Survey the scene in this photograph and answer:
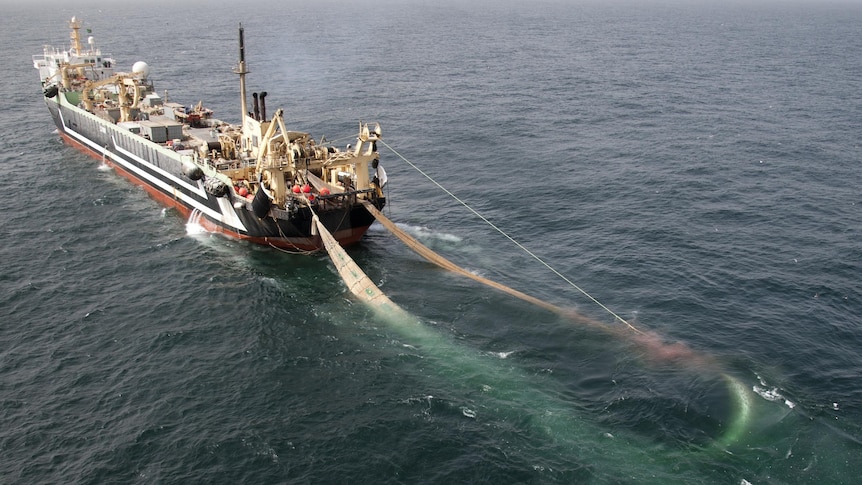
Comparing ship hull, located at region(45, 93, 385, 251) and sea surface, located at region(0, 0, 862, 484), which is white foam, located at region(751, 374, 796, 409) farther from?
ship hull, located at region(45, 93, 385, 251)

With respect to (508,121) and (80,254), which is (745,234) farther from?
(80,254)

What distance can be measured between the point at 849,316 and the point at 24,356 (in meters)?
68.0

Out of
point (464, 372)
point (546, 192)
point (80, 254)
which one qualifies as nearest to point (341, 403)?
point (464, 372)

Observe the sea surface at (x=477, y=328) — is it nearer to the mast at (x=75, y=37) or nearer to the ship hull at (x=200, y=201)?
the ship hull at (x=200, y=201)

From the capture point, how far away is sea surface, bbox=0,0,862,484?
1790 inches

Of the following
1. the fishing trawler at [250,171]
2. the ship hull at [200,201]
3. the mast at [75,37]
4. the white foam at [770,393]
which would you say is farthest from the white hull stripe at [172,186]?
the white foam at [770,393]

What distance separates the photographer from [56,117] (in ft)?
392

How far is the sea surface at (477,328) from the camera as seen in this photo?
4547cm

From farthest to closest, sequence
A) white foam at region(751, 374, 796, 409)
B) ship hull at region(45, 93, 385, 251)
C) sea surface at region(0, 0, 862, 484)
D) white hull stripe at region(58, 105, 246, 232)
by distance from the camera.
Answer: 1. white hull stripe at region(58, 105, 246, 232)
2. ship hull at region(45, 93, 385, 251)
3. white foam at region(751, 374, 796, 409)
4. sea surface at region(0, 0, 862, 484)

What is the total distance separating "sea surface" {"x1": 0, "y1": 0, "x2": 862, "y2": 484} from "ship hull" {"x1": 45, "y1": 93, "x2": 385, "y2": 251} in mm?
2098

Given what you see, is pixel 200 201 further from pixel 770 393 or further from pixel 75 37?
pixel 770 393

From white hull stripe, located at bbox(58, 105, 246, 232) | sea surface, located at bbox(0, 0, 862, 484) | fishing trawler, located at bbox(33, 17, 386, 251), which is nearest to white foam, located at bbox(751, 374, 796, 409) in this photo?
sea surface, located at bbox(0, 0, 862, 484)

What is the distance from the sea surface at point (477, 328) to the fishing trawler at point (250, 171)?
3092 millimetres

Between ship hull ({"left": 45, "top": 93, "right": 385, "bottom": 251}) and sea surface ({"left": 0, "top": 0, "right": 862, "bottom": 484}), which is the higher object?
ship hull ({"left": 45, "top": 93, "right": 385, "bottom": 251})
